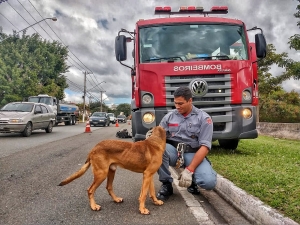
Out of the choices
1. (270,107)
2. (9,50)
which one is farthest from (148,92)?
(9,50)

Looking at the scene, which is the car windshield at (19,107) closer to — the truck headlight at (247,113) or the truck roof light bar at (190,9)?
the truck roof light bar at (190,9)

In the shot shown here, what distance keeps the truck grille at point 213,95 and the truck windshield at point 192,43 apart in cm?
48

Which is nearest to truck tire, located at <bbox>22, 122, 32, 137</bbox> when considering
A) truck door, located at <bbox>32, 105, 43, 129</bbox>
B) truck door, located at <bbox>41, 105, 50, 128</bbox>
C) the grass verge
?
truck door, located at <bbox>32, 105, 43, 129</bbox>

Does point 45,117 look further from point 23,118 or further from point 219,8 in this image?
point 219,8

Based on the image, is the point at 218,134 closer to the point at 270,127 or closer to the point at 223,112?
the point at 223,112

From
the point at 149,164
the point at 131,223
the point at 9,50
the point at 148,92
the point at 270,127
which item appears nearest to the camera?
the point at 131,223

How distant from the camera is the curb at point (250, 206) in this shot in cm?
272

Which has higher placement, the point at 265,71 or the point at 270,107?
the point at 265,71

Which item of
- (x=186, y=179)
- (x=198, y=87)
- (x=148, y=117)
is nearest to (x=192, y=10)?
(x=198, y=87)

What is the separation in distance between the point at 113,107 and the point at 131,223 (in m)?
125

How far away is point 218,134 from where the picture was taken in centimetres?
625

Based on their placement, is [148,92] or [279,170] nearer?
[279,170]

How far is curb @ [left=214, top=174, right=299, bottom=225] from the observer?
2719mm

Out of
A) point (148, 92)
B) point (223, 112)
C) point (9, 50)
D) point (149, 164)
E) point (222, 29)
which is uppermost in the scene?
point (9, 50)
